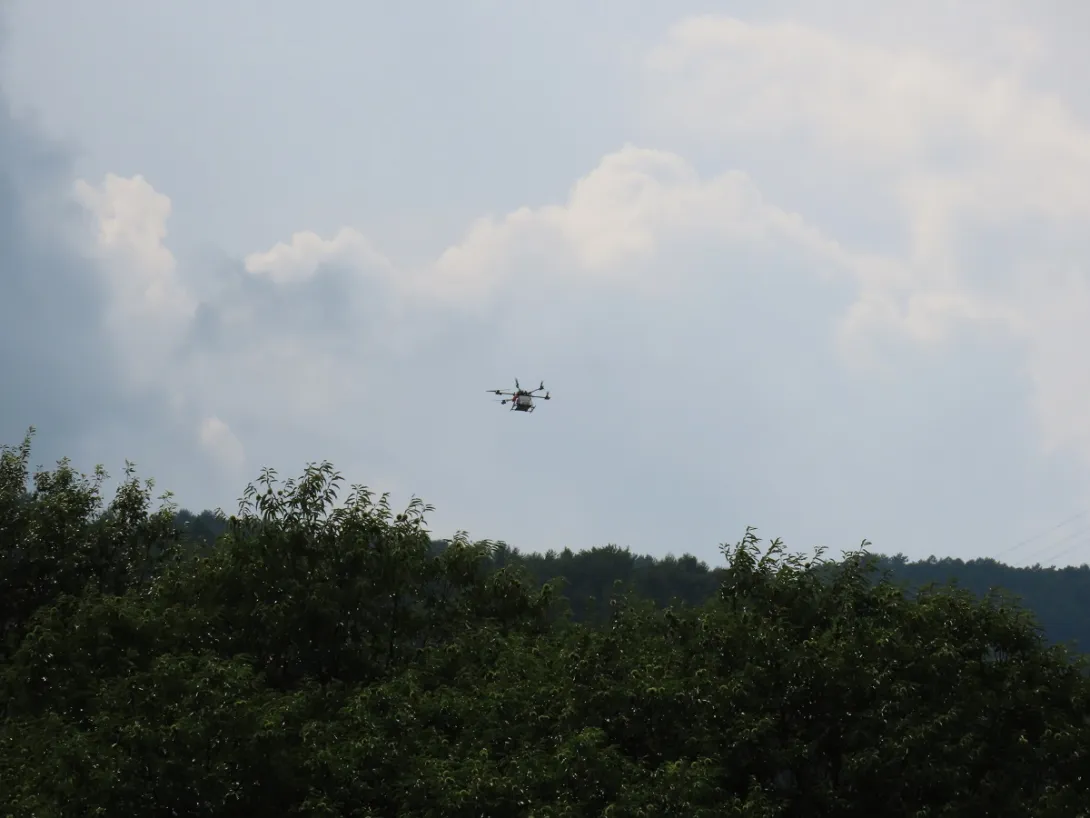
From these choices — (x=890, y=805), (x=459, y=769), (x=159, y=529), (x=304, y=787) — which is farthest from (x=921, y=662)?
(x=159, y=529)

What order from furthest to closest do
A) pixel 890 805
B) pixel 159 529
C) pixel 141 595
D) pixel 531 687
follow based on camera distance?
pixel 159 529
pixel 141 595
pixel 531 687
pixel 890 805

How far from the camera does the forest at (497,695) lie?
26328mm

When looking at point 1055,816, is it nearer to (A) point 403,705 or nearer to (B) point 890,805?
(B) point 890,805

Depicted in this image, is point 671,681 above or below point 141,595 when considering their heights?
below

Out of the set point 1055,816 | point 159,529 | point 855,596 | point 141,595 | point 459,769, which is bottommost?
point 1055,816

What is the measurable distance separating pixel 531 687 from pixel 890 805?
8.16 m

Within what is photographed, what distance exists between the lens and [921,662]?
29.0 m

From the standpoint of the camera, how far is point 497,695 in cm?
2942

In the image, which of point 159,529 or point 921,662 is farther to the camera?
point 159,529

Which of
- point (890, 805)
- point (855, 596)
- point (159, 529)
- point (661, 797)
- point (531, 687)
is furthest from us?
point (159, 529)

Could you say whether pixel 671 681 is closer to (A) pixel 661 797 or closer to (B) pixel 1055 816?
(A) pixel 661 797

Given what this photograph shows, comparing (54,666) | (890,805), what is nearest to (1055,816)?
(890,805)

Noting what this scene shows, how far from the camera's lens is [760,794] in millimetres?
26234

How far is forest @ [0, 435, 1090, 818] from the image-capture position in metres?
26.3
